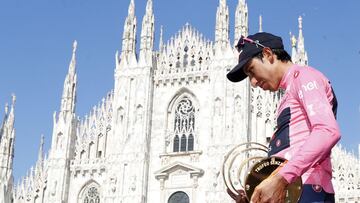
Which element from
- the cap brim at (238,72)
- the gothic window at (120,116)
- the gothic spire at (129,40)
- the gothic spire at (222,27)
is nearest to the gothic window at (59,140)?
the gothic window at (120,116)

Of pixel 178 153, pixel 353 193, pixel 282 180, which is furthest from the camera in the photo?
pixel 178 153

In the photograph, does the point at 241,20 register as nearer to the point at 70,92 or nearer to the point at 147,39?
the point at 147,39

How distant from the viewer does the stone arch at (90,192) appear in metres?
23.6

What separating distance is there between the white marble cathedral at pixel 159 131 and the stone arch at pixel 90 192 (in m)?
0.04

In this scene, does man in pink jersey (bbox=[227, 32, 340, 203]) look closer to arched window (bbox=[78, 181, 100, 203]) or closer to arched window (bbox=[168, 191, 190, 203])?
arched window (bbox=[168, 191, 190, 203])

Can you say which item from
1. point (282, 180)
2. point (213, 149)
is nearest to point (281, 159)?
point (282, 180)

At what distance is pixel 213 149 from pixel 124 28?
673 cm

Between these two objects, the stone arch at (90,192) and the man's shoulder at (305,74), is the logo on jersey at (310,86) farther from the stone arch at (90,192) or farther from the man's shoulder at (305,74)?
the stone arch at (90,192)

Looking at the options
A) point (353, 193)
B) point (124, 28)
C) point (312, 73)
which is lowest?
point (312, 73)

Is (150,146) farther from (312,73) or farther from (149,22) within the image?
(312,73)

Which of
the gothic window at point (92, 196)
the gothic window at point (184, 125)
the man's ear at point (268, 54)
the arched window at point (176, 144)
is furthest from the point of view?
the gothic window at point (92, 196)

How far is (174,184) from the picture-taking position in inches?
896

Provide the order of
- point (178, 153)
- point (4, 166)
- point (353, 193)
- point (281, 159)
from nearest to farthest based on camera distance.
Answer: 1. point (281, 159)
2. point (353, 193)
3. point (178, 153)
4. point (4, 166)

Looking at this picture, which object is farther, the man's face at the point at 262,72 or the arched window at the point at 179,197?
the arched window at the point at 179,197
